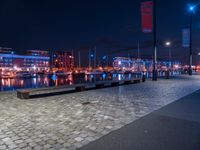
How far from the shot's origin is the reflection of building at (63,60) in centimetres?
16749

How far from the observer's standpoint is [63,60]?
566 feet

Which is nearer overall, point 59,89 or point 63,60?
point 59,89

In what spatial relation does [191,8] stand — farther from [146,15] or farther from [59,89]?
[59,89]

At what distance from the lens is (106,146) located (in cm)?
354

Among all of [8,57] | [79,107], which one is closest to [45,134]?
[79,107]

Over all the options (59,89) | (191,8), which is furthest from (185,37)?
(59,89)

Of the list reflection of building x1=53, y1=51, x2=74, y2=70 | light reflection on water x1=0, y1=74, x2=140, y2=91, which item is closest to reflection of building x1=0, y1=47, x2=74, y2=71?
reflection of building x1=53, y1=51, x2=74, y2=70

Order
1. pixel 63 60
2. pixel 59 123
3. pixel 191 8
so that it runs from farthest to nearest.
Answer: pixel 63 60 → pixel 191 8 → pixel 59 123

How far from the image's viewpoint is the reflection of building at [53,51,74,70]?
16749 centimetres

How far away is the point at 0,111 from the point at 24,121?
1704 millimetres

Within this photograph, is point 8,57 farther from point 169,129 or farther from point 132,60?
point 169,129

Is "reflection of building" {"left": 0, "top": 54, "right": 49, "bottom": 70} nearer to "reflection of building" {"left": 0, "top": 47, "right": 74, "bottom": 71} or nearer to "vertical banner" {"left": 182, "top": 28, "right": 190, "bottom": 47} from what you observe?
"reflection of building" {"left": 0, "top": 47, "right": 74, "bottom": 71}

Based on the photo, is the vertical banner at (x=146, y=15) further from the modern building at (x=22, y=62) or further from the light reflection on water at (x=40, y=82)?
the modern building at (x=22, y=62)

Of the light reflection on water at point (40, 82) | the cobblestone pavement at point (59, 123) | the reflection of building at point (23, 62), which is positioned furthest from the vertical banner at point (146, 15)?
the reflection of building at point (23, 62)
